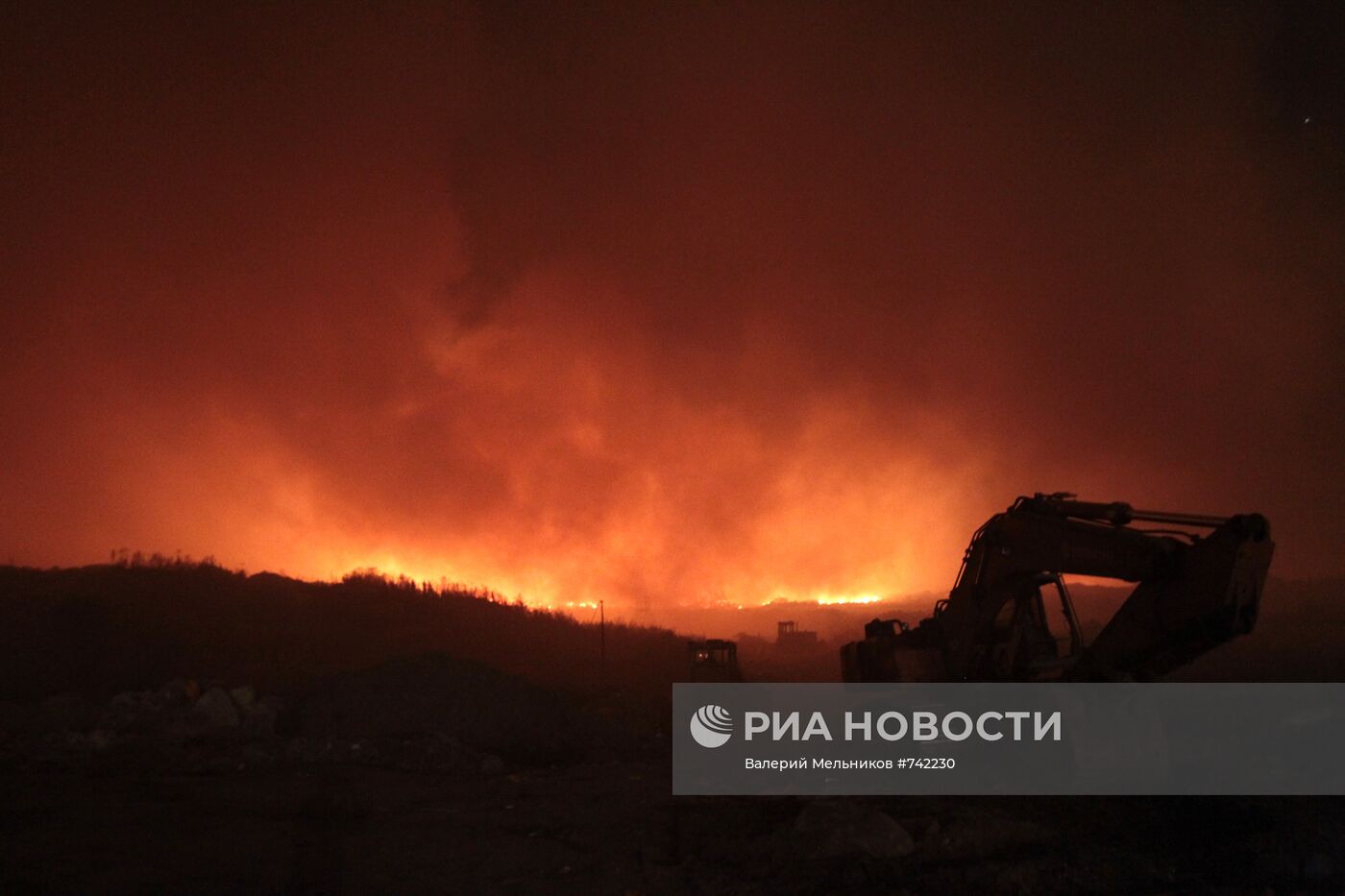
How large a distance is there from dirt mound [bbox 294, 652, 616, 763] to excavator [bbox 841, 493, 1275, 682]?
6.18 m

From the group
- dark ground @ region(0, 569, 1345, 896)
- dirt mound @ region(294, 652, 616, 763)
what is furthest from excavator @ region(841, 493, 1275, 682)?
dirt mound @ region(294, 652, 616, 763)

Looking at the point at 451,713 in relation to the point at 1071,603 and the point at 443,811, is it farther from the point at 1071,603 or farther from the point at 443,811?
the point at 1071,603

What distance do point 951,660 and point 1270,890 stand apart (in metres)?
3.97

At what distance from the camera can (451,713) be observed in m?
15.4

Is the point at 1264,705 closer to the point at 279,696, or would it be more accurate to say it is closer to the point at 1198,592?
the point at 1198,592

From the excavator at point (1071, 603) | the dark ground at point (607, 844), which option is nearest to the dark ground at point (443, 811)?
the dark ground at point (607, 844)

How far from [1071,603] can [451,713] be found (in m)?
10.4

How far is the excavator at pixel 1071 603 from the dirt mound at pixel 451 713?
6.18 m

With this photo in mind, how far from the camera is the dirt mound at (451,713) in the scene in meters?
14.8

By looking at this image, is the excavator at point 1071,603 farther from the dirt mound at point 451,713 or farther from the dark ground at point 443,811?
the dirt mound at point 451,713

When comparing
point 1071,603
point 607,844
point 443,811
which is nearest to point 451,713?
point 443,811

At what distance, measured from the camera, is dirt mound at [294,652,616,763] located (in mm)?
14758

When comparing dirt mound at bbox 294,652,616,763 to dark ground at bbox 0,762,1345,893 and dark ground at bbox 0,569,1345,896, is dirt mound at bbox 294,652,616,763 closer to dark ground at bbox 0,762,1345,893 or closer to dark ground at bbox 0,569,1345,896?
dark ground at bbox 0,569,1345,896

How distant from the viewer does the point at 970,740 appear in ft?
33.3
